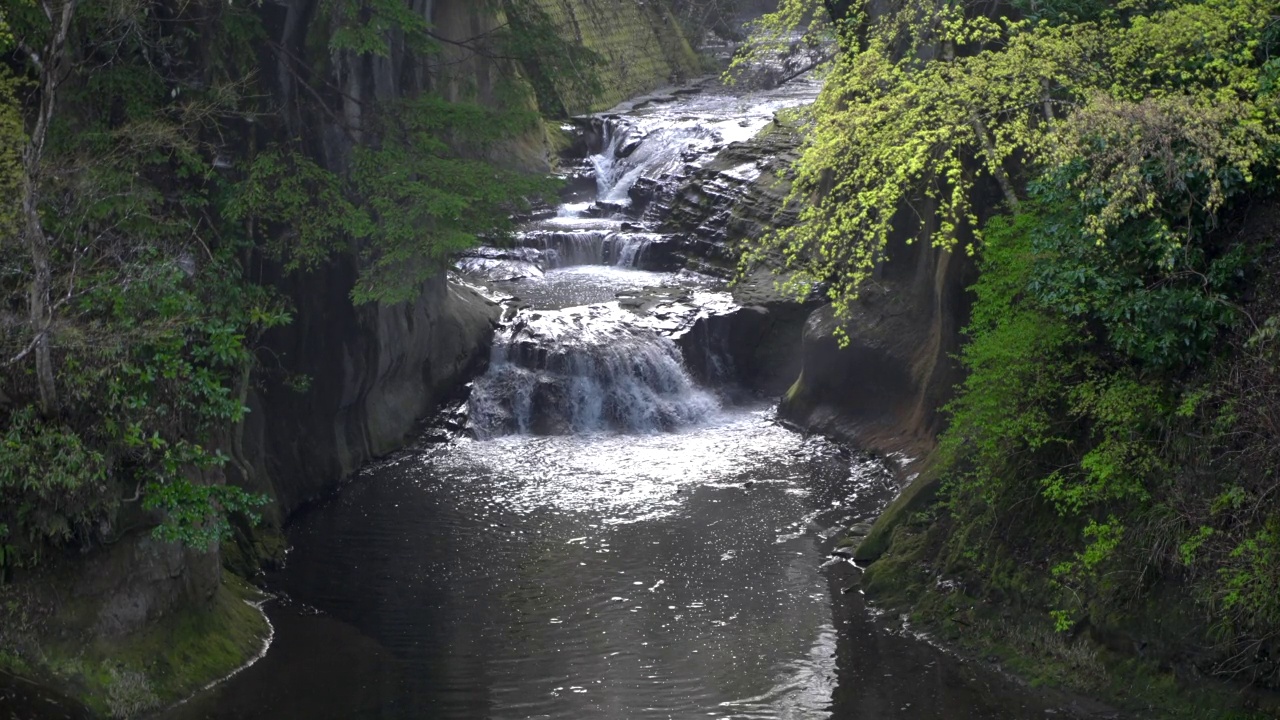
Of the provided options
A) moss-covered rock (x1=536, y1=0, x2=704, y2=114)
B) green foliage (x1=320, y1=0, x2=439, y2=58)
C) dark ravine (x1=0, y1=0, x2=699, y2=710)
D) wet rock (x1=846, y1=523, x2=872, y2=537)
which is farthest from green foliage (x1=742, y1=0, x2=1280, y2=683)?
moss-covered rock (x1=536, y1=0, x2=704, y2=114)

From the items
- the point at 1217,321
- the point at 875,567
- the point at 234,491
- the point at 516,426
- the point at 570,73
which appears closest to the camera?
the point at 1217,321

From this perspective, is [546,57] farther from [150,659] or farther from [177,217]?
[150,659]

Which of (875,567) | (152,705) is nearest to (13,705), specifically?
(152,705)

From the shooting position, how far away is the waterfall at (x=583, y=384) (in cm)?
2339

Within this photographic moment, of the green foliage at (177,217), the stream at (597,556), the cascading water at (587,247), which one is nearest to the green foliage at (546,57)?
the green foliage at (177,217)

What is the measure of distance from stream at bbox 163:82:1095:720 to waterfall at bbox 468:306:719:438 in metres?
0.04

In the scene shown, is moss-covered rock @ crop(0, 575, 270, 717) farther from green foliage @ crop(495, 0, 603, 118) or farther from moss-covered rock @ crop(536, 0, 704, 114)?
moss-covered rock @ crop(536, 0, 704, 114)

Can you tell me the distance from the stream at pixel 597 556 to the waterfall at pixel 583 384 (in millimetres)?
44

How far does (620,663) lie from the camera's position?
13.4m

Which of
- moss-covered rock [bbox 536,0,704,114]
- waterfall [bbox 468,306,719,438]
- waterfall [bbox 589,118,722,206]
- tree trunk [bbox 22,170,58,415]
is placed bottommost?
waterfall [bbox 468,306,719,438]

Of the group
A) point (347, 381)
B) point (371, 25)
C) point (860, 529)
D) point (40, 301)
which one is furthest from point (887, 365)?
point (40, 301)

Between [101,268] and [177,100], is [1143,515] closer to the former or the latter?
[101,268]

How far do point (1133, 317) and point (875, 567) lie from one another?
15.5 feet

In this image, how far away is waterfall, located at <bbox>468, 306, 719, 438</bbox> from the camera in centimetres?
2339
